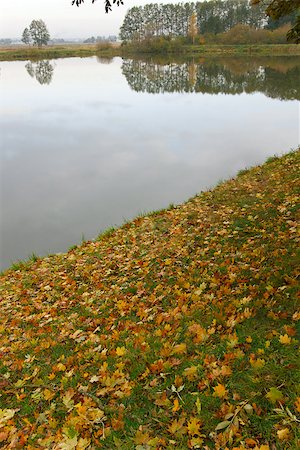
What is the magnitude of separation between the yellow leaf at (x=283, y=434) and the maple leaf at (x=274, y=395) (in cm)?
31

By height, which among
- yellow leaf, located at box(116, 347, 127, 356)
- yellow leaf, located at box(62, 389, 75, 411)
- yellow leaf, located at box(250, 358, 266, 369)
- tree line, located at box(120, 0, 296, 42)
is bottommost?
yellow leaf, located at box(62, 389, 75, 411)

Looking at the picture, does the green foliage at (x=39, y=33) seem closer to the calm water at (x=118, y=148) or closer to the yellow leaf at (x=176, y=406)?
the calm water at (x=118, y=148)

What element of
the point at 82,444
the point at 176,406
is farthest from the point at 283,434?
the point at 82,444

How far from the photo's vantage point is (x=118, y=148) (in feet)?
63.7

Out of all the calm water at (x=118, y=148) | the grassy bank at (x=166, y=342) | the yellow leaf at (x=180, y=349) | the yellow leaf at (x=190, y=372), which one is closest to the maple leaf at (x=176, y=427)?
the grassy bank at (x=166, y=342)

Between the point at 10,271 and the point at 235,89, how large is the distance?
33060 millimetres

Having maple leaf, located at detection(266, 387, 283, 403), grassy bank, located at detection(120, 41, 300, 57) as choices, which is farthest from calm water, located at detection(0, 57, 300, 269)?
grassy bank, located at detection(120, 41, 300, 57)

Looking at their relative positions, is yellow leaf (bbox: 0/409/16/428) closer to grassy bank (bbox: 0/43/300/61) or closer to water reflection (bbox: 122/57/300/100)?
water reflection (bbox: 122/57/300/100)

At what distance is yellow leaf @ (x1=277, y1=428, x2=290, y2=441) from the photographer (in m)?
2.75

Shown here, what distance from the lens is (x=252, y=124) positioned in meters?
23.0

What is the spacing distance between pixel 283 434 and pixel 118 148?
17.8 m

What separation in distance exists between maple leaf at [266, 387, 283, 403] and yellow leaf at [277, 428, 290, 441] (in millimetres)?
308

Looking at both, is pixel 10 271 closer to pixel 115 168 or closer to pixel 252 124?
pixel 115 168

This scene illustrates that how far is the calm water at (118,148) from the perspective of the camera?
12555 mm
